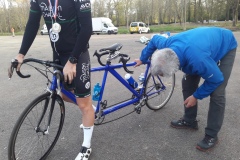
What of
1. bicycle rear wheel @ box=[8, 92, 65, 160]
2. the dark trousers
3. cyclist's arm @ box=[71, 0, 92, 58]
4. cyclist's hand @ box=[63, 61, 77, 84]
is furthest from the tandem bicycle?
the dark trousers

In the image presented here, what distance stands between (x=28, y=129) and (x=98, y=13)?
209 ft

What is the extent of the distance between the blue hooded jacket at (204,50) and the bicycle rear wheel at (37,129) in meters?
1.42

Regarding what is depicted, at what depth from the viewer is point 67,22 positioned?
2.28 meters

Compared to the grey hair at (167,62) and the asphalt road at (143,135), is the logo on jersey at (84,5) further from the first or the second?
the asphalt road at (143,135)

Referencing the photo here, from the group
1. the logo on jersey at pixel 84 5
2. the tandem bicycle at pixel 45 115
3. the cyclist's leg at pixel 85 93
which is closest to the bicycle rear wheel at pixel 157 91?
the tandem bicycle at pixel 45 115

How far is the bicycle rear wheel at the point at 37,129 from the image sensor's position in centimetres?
236

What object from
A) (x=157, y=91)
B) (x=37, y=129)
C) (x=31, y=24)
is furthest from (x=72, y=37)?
(x=157, y=91)

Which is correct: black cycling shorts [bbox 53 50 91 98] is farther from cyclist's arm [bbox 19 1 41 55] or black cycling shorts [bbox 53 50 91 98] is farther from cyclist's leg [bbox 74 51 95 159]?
cyclist's arm [bbox 19 1 41 55]

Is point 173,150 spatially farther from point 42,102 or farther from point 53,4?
point 53,4

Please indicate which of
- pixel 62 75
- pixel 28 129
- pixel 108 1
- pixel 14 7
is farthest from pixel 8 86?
pixel 108 1

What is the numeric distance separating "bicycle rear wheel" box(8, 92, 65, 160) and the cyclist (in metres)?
0.32

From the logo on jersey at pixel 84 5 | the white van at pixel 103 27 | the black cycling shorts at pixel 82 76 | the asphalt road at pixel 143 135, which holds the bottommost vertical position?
the asphalt road at pixel 143 135

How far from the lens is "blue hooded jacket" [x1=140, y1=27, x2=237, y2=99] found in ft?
7.70

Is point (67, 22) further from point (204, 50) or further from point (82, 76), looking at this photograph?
point (204, 50)
